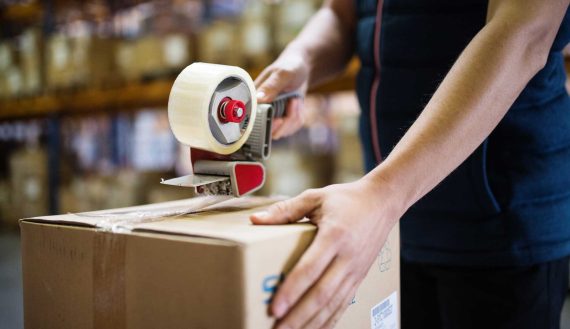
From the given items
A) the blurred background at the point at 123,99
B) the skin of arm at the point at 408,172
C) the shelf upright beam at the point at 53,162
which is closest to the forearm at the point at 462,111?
the skin of arm at the point at 408,172

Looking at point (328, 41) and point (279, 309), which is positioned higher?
point (328, 41)

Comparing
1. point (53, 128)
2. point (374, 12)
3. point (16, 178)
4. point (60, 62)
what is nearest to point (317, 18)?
point (374, 12)

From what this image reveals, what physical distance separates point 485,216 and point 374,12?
437mm

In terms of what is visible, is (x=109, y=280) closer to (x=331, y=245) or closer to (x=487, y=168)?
(x=331, y=245)

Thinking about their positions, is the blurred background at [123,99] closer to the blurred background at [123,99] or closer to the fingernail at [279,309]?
the blurred background at [123,99]

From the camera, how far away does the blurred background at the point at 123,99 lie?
2543mm

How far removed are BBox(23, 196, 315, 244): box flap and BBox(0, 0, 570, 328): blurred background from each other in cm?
149

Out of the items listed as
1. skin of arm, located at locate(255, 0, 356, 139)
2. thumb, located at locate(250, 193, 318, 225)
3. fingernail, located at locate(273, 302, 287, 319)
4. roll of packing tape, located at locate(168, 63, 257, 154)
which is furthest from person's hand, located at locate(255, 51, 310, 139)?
fingernail, located at locate(273, 302, 287, 319)

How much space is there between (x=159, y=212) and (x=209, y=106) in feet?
0.56

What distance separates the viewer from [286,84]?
0.98 m

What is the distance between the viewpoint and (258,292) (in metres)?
0.54

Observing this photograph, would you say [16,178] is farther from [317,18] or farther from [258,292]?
[258,292]

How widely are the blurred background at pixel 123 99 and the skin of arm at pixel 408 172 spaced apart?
1496 mm

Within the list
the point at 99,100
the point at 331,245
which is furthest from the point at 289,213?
the point at 99,100
